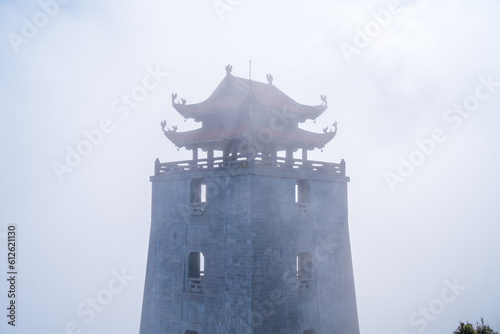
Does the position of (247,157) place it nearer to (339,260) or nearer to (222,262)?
(222,262)

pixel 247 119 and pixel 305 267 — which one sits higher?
pixel 247 119

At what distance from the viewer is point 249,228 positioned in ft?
73.6

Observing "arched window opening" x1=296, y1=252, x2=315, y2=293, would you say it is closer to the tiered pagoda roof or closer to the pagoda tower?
the pagoda tower

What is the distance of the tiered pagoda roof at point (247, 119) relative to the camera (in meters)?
24.8

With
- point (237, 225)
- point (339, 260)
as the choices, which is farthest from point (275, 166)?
point (339, 260)

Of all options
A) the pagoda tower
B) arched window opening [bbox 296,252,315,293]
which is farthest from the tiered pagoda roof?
arched window opening [bbox 296,252,315,293]

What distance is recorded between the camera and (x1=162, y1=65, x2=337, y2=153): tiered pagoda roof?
2475 cm

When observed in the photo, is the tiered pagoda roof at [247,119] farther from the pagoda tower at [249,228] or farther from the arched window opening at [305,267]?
the arched window opening at [305,267]

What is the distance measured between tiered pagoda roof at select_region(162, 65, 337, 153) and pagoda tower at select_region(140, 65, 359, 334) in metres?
0.07

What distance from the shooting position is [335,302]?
26078 mm

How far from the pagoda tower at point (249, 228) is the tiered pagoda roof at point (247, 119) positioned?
0.24 feet

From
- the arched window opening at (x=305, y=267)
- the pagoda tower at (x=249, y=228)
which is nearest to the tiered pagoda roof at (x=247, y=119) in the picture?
the pagoda tower at (x=249, y=228)

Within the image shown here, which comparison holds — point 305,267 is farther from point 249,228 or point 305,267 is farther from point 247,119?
point 247,119

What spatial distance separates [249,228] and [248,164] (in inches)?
128
